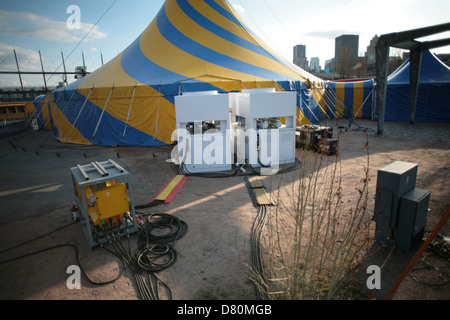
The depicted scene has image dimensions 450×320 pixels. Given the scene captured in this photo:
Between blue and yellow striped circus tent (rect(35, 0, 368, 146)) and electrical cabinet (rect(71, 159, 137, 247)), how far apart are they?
5662 millimetres

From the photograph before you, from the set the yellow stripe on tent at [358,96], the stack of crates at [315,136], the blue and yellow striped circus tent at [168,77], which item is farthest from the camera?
the yellow stripe on tent at [358,96]

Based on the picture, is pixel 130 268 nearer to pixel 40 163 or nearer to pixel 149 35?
pixel 40 163

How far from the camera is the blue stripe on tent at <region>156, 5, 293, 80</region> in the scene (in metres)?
9.58

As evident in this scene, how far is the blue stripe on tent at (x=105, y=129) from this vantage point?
929 cm

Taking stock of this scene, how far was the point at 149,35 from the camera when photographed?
10906 millimetres

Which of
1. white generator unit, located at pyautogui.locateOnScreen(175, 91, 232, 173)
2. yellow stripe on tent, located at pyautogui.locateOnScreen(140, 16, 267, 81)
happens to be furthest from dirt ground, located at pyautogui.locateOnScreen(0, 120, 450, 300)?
yellow stripe on tent, located at pyautogui.locateOnScreen(140, 16, 267, 81)

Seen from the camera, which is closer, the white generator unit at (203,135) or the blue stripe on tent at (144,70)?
the white generator unit at (203,135)

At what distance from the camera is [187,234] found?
366 centimetres

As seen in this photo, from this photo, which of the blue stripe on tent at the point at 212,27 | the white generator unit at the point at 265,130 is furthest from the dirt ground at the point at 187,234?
the blue stripe on tent at the point at 212,27

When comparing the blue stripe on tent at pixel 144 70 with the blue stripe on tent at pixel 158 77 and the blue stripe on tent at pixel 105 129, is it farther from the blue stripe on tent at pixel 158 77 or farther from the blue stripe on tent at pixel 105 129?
the blue stripe on tent at pixel 105 129

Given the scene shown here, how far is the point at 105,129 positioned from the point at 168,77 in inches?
118

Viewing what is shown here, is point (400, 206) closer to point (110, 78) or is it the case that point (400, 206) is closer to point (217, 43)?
point (217, 43)

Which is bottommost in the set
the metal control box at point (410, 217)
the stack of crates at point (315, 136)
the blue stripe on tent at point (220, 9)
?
the metal control box at point (410, 217)

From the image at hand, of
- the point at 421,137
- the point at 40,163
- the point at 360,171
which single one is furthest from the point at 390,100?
the point at 40,163
